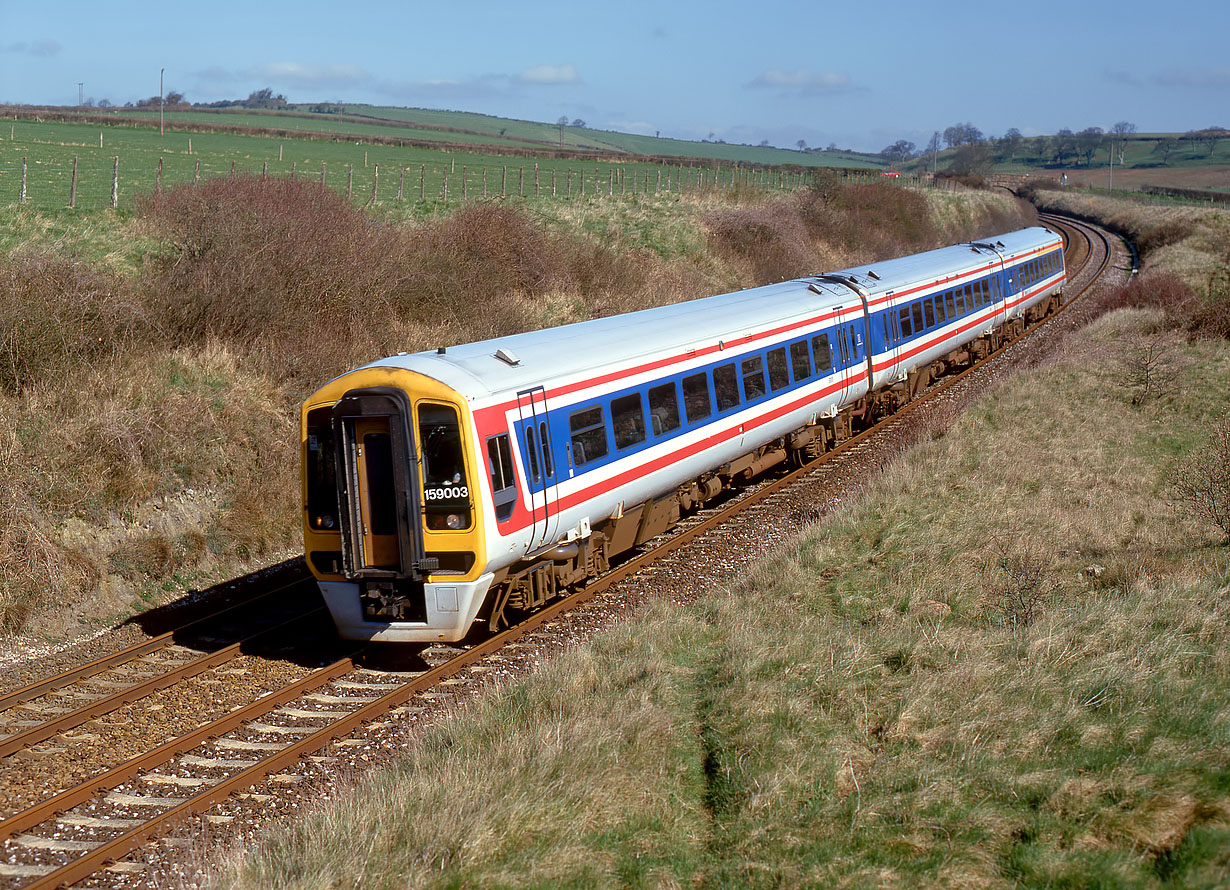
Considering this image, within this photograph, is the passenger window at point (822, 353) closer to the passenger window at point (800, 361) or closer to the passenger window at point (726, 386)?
the passenger window at point (800, 361)

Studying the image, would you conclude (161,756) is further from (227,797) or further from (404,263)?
(404,263)

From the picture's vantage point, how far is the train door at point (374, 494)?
1059 cm

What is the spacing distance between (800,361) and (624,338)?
17.4 ft

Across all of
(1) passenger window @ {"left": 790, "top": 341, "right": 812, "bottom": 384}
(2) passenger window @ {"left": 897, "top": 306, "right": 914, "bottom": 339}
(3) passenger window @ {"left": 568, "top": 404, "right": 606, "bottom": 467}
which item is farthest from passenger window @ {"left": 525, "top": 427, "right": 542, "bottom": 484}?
(2) passenger window @ {"left": 897, "top": 306, "right": 914, "bottom": 339}

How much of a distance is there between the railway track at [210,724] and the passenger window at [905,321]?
906 centimetres

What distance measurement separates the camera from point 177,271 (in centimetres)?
1891

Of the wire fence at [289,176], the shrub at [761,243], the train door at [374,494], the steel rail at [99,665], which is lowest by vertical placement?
the steel rail at [99,665]

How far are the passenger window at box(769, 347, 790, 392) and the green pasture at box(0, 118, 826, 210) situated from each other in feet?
43.9

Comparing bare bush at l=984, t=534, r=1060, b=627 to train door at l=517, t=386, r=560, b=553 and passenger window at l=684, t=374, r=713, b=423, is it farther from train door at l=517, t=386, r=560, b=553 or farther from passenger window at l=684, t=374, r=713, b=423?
train door at l=517, t=386, r=560, b=553

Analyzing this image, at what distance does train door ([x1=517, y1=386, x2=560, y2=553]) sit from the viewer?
1118cm

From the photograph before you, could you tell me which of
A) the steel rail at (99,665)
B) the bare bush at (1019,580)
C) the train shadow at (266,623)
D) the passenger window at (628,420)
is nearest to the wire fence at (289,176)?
the train shadow at (266,623)

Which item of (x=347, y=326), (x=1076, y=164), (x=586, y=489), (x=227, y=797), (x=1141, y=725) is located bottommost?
(x=227, y=797)

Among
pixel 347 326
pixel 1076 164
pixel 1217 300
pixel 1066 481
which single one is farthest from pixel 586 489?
pixel 1076 164

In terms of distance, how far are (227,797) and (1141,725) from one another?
681cm
